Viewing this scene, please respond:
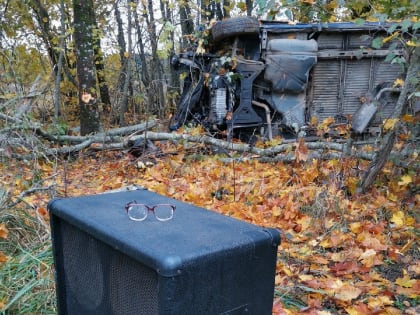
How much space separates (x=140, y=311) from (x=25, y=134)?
353 cm

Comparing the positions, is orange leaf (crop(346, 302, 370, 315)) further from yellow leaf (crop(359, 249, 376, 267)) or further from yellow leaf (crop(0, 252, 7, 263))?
yellow leaf (crop(0, 252, 7, 263))

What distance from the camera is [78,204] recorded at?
5.65 ft

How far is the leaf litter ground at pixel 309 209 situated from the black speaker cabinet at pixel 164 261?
1.07 meters

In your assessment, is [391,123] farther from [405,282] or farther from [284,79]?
[284,79]

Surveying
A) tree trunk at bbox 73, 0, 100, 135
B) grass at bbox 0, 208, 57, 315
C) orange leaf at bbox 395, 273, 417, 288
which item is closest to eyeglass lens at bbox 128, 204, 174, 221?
grass at bbox 0, 208, 57, 315

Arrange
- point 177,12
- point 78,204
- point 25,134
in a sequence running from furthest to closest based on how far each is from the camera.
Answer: point 177,12, point 25,134, point 78,204

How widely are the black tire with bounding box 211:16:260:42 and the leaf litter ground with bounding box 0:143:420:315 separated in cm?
296

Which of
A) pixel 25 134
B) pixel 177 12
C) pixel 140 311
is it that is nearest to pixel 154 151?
pixel 25 134

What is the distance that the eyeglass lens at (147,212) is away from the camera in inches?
61.4

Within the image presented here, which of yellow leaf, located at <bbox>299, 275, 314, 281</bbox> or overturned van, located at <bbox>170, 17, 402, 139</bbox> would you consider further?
overturned van, located at <bbox>170, 17, 402, 139</bbox>

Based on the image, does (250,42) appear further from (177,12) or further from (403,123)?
(177,12)

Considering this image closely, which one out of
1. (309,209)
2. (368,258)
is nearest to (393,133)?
(309,209)

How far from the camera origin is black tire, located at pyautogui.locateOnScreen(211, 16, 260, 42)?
302 inches

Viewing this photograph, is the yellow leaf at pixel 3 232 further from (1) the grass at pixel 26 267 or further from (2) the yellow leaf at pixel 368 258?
(2) the yellow leaf at pixel 368 258
